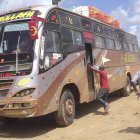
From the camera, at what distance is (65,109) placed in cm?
627

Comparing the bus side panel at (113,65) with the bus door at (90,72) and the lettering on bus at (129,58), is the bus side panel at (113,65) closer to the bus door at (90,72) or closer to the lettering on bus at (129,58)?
the bus door at (90,72)

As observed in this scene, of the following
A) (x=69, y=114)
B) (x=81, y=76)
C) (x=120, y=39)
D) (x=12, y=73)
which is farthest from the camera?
(x=120, y=39)

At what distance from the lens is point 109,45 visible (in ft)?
33.0

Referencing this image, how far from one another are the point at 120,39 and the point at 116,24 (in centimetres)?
84

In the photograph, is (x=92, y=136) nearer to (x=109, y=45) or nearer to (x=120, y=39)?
(x=109, y=45)

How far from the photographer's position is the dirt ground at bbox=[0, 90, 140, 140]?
18.1 ft

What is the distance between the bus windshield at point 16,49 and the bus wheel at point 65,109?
1.53 meters

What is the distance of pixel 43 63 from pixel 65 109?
1.60 metres

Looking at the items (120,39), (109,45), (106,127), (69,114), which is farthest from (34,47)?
(120,39)

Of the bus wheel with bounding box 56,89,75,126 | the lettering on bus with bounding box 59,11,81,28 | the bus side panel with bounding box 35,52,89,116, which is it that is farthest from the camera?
the lettering on bus with bounding box 59,11,81,28

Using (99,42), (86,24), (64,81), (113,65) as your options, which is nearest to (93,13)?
(99,42)

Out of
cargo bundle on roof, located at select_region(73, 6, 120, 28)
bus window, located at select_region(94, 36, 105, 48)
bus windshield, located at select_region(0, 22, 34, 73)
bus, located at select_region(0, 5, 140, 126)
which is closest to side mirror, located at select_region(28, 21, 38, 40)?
bus, located at select_region(0, 5, 140, 126)

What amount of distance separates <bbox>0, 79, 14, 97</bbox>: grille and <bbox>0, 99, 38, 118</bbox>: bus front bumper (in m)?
0.22

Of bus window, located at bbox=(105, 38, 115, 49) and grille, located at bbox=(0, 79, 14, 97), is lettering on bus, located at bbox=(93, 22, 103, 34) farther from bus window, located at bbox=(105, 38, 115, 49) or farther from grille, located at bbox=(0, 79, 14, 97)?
grille, located at bbox=(0, 79, 14, 97)
